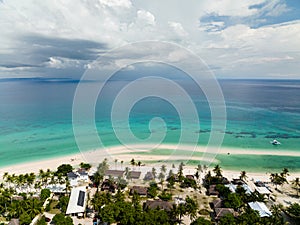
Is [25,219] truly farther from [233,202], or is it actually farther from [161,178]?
[233,202]

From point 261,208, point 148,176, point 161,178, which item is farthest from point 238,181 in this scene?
point 148,176

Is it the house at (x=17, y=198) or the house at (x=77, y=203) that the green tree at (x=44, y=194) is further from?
the house at (x=77, y=203)

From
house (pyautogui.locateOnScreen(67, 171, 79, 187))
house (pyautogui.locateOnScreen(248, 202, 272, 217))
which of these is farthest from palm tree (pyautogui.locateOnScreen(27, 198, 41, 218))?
house (pyautogui.locateOnScreen(248, 202, 272, 217))

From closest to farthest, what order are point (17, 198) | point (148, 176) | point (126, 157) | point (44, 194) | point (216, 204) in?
point (216, 204), point (17, 198), point (44, 194), point (148, 176), point (126, 157)

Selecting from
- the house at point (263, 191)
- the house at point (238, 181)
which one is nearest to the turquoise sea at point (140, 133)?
the house at point (238, 181)

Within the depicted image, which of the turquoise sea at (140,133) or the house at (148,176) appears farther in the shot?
the turquoise sea at (140,133)
